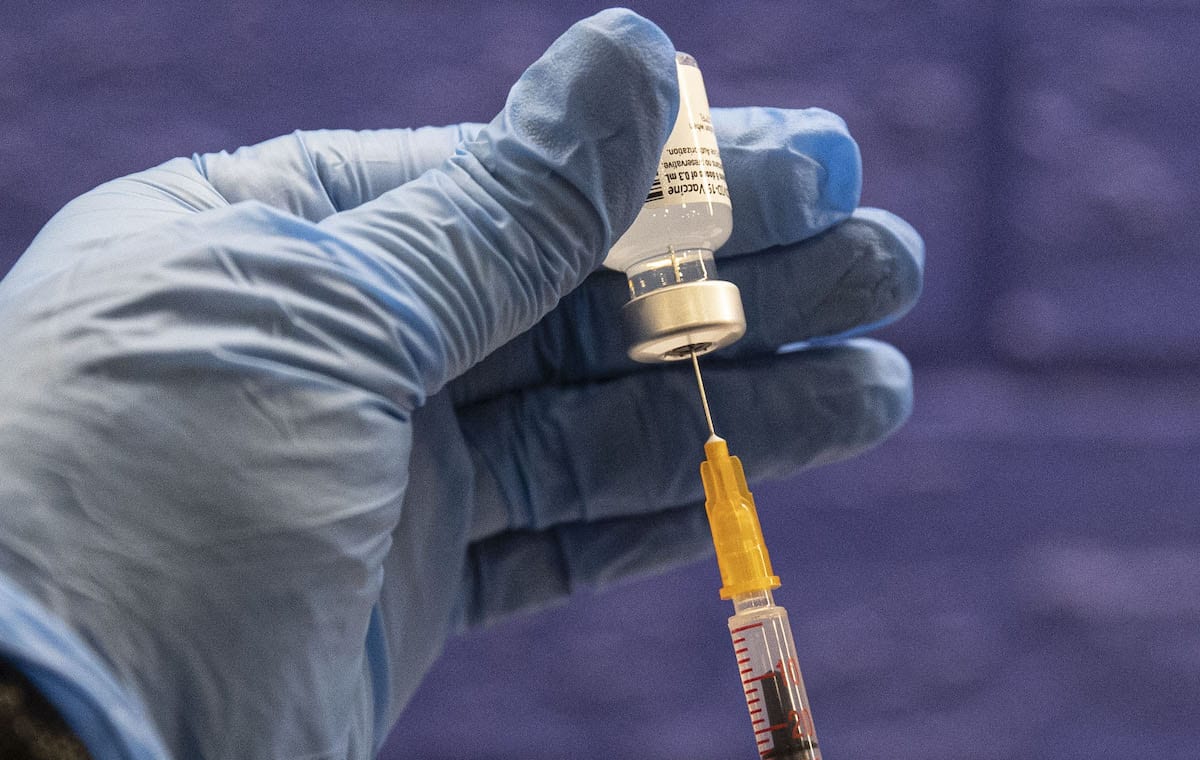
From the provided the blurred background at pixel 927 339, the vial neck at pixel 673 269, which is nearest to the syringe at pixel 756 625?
the vial neck at pixel 673 269

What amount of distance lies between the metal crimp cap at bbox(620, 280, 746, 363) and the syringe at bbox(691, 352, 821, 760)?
0.29 feet

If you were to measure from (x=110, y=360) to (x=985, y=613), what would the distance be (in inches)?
42.4

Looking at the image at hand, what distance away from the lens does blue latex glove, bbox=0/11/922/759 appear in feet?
2.23

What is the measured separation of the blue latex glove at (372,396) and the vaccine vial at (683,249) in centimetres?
6

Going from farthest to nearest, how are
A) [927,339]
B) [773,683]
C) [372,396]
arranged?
[927,339] < [773,683] < [372,396]

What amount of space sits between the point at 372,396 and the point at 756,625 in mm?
341

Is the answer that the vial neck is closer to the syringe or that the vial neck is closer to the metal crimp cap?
the metal crimp cap

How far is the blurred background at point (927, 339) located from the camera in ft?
4.28

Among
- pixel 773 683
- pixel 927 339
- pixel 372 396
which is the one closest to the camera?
pixel 372 396

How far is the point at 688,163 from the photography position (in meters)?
0.88

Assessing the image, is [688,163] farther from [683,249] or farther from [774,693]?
[774,693]

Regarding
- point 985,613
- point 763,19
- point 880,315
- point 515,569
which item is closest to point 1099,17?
point 763,19

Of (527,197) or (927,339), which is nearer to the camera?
(527,197)

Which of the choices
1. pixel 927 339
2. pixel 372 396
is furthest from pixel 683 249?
pixel 927 339
